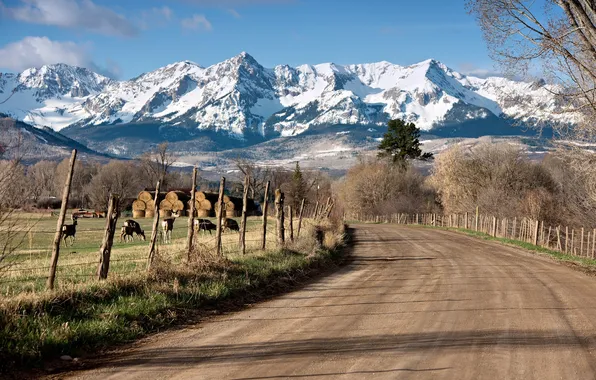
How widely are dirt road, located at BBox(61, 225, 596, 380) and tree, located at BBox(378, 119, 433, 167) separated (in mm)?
72430

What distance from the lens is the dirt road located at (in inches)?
304

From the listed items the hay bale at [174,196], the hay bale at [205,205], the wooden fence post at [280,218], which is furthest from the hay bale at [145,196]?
the wooden fence post at [280,218]

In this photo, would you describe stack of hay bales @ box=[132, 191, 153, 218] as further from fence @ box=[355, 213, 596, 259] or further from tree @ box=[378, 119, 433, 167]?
fence @ box=[355, 213, 596, 259]

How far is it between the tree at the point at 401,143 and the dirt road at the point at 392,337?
7243 cm

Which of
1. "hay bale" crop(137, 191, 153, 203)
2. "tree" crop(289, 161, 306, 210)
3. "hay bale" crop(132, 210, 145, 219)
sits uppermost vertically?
"tree" crop(289, 161, 306, 210)

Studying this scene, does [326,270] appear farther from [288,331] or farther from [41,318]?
[41,318]

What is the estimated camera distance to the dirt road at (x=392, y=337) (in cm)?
773

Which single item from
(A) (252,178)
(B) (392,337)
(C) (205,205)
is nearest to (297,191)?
(C) (205,205)

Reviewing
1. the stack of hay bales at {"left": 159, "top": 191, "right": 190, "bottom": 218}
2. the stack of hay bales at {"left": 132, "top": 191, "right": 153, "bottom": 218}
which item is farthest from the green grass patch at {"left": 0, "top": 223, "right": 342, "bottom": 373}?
the stack of hay bales at {"left": 132, "top": 191, "right": 153, "bottom": 218}

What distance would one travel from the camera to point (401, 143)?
88.9 m

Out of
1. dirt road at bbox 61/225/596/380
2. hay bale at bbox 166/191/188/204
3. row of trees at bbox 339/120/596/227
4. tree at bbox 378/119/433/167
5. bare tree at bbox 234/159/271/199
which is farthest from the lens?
bare tree at bbox 234/159/271/199

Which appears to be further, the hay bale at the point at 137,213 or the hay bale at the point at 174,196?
the hay bale at the point at 137,213

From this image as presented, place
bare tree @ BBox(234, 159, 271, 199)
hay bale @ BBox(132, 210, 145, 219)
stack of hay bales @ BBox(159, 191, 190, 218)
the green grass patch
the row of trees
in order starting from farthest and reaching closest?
1. bare tree @ BBox(234, 159, 271, 199)
2. hay bale @ BBox(132, 210, 145, 219)
3. stack of hay bales @ BBox(159, 191, 190, 218)
4. the row of trees
5. the green grass patch

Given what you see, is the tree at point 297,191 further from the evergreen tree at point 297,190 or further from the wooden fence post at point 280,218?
the wooden fence post at point 280,218
